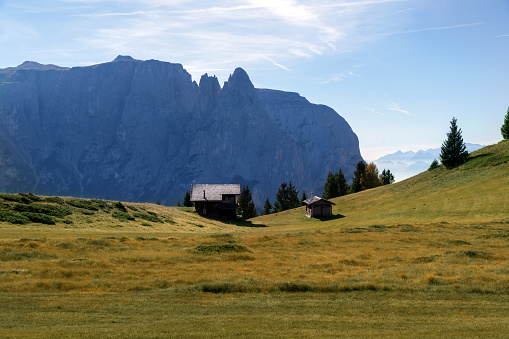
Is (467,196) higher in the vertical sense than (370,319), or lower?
higher

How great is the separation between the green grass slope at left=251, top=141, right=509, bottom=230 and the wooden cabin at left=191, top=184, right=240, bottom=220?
9477 millimetres

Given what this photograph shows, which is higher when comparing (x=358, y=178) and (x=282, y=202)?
(x=358, y=178)

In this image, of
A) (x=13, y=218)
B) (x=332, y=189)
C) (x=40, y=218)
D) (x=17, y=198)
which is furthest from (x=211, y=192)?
(x=13, y=218)

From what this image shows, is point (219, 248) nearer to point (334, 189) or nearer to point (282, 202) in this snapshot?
point (334, 189)

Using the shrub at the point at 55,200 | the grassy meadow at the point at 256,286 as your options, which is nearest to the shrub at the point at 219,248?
the grassy meadow at the point at 256,286

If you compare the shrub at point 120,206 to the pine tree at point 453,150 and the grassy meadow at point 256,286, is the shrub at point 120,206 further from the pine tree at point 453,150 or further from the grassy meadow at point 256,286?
the pine tree at point 453,150

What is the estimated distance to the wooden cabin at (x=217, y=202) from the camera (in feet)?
334

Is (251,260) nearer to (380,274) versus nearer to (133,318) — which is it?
(380,274)

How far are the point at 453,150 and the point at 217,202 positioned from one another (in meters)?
59.5

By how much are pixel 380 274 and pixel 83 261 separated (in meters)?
18.9

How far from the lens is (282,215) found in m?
109

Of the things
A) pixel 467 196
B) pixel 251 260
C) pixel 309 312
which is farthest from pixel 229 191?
pixel 309 312

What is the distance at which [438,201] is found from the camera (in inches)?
2972

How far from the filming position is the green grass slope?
212 feet
